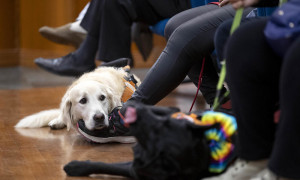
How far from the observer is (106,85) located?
7.61 ft

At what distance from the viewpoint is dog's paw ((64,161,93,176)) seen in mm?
1499

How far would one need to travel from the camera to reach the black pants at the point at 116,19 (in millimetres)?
3127

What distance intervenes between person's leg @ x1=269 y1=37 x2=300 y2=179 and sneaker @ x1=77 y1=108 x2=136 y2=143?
1068 mm

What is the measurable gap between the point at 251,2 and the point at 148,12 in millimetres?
1815

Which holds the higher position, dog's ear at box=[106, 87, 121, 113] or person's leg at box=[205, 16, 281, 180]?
person's leg at box=[205, 16, 281, 180]

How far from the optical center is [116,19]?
3223mm

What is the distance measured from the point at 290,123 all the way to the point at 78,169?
2.38 feet

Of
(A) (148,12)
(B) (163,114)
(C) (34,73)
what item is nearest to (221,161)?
(B) (163,114)

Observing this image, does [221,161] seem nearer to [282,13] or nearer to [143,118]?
[143,118]

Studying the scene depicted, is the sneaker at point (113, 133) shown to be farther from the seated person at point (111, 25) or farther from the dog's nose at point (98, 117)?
the seated person at point (111, 25)

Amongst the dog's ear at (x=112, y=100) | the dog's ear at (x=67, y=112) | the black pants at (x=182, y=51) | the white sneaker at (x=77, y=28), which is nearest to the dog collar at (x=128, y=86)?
the dog's ear at (x=112, y=100)

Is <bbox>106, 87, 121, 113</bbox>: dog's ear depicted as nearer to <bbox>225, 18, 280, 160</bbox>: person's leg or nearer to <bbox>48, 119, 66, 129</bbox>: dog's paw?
<bbox>48, 119, 66, 129</bbox>: dog's paw

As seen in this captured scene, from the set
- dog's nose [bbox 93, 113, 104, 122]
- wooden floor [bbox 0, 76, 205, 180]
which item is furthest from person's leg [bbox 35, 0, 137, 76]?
dog's nose [bbox 93, 113, 104, 122]

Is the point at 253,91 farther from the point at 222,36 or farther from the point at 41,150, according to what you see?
the point at 41,150
